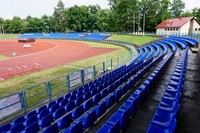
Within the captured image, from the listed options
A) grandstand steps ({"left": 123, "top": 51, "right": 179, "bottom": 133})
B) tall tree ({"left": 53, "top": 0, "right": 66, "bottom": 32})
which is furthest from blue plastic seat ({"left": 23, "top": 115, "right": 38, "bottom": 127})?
tall tree ({"left": 53, "top": 0, "right": 66, "bottom": 32})

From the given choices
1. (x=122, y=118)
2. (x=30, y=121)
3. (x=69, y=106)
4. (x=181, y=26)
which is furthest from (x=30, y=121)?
(x=181, y=26)

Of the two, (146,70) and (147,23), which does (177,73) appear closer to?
(146,70)

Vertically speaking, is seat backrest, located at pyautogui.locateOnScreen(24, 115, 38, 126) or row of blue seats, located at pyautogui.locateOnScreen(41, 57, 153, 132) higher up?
row of blue seats, located at pyautogui.locateOnScreen(41, 57, 153, 132)

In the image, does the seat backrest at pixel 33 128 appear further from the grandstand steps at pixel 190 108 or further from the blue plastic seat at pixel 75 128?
the grandstand steps at pixel 190 108

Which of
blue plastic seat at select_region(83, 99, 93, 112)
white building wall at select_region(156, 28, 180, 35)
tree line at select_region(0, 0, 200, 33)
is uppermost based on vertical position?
tree line at select_region(0, 0, 200, 33)

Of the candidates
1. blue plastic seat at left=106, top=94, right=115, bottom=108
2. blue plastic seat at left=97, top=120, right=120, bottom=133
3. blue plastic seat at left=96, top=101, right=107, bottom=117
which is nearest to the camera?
blue plastic seat at left=97, top=120, right=120, bottom=133

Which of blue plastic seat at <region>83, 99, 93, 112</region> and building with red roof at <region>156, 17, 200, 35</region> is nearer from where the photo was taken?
blue plastic seat at <region>83, 99, 93, 112</region>

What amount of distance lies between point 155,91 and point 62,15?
82856 mm

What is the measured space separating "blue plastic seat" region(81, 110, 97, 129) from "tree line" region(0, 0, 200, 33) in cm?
4980

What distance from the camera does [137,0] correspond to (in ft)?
198

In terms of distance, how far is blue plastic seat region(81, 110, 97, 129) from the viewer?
17.9 ft

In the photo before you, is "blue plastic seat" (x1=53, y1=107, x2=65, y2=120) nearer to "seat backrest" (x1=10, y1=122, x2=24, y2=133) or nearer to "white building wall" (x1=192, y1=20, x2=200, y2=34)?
"seat backrest" (x1=10, y1=122, x2=24, y2=133)

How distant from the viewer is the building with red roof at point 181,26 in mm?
44875

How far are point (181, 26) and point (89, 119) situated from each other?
4627cm
